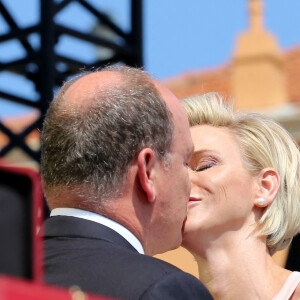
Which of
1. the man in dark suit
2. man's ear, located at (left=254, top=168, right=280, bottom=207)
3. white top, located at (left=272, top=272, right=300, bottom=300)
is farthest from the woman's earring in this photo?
the man in dark suit

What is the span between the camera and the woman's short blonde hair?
2.88 meters

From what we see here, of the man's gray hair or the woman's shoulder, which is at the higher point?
the man's gray hair

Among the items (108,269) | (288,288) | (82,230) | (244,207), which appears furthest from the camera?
(244,207)

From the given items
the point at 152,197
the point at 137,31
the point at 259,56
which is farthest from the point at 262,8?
the point at 152,197

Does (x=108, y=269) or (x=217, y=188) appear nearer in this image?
(x=108, y=269)

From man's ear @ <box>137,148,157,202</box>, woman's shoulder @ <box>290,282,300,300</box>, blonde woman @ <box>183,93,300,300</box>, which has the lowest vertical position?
woman's shoulder @ <box>290,282,300,300</box>

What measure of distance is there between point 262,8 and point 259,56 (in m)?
1.34

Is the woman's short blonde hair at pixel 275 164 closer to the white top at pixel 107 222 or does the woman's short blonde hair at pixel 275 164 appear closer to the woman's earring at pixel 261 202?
the woman's earring at pixel 261 202

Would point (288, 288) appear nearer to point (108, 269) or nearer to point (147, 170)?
point (147, 170)

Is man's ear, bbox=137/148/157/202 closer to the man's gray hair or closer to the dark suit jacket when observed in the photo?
the man's gray hair

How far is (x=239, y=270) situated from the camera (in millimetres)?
2830

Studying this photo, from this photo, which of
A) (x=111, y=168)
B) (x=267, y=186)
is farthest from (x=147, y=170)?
(x=267, y=186)

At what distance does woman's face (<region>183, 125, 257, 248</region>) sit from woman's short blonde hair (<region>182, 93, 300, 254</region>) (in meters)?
0.04

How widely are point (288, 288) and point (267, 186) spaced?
0.34m
